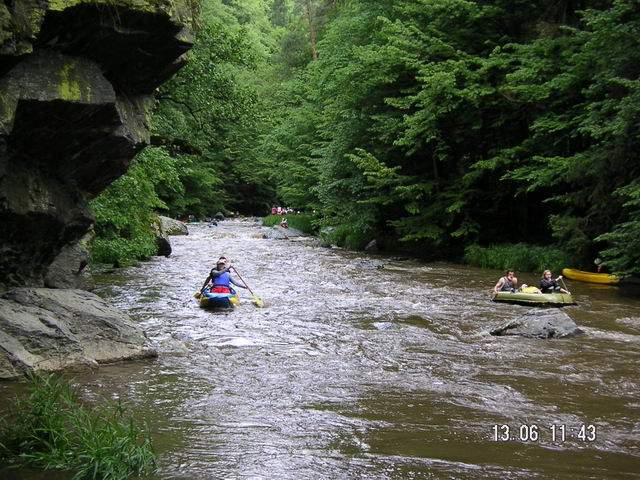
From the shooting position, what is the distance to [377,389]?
7480 mm

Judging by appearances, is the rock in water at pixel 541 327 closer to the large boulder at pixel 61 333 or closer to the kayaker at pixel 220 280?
the large boulder at pixel 61 333

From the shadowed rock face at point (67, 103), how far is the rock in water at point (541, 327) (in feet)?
21.8

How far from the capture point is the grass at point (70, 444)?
448cm

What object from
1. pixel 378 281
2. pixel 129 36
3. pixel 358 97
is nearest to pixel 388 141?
pixel 358 97

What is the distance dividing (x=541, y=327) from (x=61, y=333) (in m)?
7.34

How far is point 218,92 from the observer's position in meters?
17.4

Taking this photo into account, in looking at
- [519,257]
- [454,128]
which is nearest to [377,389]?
[519,257]

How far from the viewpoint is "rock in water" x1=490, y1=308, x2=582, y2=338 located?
10.5m

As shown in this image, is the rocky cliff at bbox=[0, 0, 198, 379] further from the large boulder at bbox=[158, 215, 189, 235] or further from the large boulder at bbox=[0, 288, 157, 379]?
the large boulder at bbox=[158, 215, 189, 235]

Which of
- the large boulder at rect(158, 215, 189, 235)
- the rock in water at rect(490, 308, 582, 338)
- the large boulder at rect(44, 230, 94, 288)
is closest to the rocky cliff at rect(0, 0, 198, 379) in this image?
the large boulder at rect(44, 230, 94, 288)

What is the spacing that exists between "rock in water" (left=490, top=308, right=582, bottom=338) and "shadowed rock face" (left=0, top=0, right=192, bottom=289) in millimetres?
6651

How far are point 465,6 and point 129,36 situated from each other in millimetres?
16495

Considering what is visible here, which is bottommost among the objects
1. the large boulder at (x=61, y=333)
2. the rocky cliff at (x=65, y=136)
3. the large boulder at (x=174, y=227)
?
the large boulder at (x=174, y=227)

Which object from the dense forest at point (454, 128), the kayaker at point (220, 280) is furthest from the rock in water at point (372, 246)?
the kayaker at point (220, 280)
